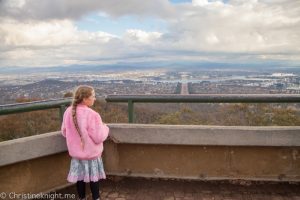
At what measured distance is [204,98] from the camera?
5.23 m

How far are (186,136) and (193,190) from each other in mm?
770

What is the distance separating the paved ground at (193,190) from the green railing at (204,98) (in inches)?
39.3

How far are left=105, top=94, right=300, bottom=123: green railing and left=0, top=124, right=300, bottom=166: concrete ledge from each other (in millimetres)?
299

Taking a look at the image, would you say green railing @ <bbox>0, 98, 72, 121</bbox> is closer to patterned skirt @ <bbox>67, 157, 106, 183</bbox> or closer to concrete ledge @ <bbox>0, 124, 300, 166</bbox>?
concrete ledge @ <bbox>0, 124, 300, 166</bbox>

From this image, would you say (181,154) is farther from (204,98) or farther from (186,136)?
(204,98)

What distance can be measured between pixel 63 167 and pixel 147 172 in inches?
49.7

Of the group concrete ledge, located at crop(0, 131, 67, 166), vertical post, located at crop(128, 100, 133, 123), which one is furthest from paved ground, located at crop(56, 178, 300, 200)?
vertical post, located at crop(128, 100, 133, 123)

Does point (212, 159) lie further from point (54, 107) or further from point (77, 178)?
point (54, 107)

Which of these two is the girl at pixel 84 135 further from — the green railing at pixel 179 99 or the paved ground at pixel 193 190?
the green railing at pixel 179 99

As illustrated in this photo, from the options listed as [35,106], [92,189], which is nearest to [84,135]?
[92,189]

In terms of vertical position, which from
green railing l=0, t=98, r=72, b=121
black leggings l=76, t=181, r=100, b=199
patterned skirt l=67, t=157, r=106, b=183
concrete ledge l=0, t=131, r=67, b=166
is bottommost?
black leggings l=76, t=181, r=100, b=199

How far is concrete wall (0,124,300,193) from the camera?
16.2ft

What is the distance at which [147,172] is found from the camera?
17.9 ft

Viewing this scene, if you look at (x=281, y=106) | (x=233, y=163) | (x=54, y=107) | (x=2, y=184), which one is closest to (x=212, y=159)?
(x=233, y=163)
